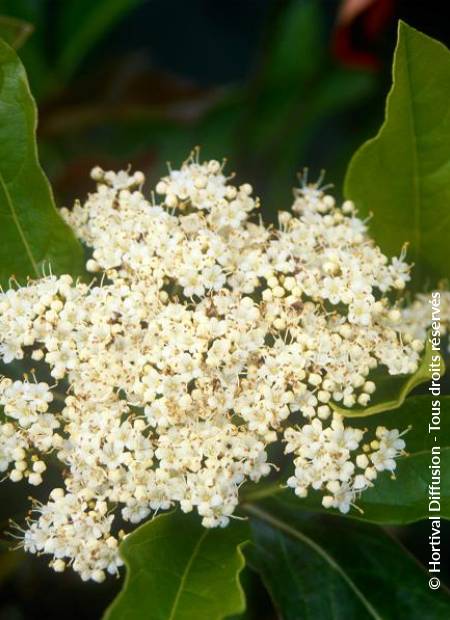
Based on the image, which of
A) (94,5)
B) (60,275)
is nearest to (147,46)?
(94,5)

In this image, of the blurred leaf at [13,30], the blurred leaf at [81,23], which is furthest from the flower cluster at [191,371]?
the blurred leaf at [81,23]

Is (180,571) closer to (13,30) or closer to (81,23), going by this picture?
(13,30)

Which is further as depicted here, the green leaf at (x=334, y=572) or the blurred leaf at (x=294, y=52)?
the blurred leaf at (x=294, y=52)

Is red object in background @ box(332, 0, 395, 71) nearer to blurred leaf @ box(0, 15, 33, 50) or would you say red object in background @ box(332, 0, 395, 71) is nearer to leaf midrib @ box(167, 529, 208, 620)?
blurred leaf @ box(0, 15, 33, 50)

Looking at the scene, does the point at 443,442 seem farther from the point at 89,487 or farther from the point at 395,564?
the point at 89,487

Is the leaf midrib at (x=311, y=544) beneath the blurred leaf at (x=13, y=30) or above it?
beneath

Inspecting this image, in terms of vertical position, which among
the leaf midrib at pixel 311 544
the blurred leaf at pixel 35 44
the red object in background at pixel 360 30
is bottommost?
the leaf midrib at pixel 311 544

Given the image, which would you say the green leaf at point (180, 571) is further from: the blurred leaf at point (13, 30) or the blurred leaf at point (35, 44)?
the blurred leaf at point (35, 44)

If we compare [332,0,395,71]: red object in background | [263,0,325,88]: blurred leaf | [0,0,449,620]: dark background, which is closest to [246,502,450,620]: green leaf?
[0,0,449,620]: dark background
